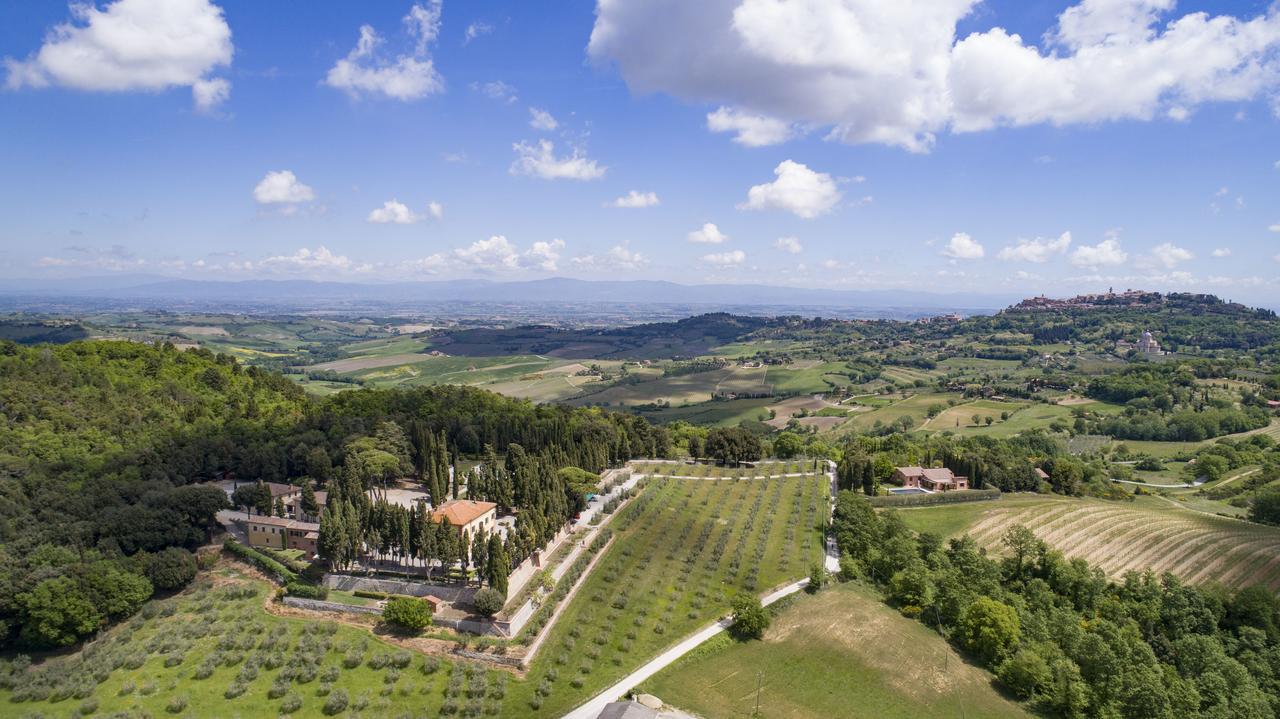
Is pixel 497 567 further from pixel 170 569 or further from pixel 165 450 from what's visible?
pixel 165 450

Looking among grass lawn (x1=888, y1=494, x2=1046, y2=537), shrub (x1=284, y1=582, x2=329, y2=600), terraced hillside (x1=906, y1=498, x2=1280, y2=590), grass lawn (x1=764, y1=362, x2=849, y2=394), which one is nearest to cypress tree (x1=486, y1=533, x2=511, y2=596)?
shrub (x1=284, y1=582, x2=329, y2=600)

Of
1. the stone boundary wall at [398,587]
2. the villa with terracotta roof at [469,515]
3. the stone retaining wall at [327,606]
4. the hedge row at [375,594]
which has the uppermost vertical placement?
the villa with terracotta roof at [469,515]

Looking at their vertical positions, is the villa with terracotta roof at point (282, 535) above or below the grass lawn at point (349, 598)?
above

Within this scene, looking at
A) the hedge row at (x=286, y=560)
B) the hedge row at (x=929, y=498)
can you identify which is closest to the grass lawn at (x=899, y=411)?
the hedge row at (x=929, y=498)

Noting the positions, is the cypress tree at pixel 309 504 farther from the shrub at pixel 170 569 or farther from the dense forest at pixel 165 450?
the shrub at pixel 170 569

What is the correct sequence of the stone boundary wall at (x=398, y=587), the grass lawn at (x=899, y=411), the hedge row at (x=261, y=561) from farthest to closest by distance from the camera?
the grass lawn at (x=899, y=411)
the hedge row at (x=261, y=561)
the stone boundary wall at (x=398, y=587)

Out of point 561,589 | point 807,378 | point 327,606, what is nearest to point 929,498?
point 561,589

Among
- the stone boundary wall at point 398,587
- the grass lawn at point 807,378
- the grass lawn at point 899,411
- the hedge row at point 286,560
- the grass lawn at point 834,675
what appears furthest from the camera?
the grass lawn at point 807,378
